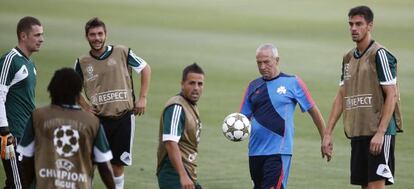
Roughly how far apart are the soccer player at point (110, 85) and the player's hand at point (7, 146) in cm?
129

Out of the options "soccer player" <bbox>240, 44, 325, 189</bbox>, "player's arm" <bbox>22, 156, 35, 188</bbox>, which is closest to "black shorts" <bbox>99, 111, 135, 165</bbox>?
"soccer player" <bbox>240, 44, 325, 189</bbox>

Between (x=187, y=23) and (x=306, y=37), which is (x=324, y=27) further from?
(x=187, y=23)

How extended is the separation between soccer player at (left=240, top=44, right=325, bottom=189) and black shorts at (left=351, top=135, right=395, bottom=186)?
0.45 m

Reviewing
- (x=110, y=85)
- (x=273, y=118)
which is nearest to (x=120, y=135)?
(x=110, y=85)

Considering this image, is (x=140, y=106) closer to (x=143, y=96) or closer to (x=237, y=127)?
(x=143, y=96)

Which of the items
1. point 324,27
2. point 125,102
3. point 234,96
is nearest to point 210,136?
point 234,96

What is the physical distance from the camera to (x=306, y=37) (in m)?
28.0

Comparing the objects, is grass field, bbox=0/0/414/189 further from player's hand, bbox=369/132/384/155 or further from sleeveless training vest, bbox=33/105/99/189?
sleeveless training vest, bbox=33/105/99/189

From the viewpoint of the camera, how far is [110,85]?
465 inches

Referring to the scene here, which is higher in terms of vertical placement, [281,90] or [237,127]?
[281,90]

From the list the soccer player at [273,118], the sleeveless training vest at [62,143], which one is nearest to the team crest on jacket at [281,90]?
the soccer player at [273,118]

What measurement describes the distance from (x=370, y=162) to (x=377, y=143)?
33cm

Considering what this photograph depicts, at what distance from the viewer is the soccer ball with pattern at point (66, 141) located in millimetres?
8070

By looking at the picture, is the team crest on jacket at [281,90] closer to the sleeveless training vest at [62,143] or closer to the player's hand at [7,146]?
the player's hand at [7,146]
